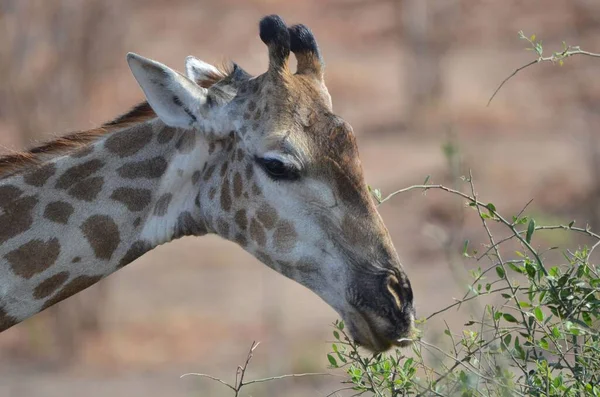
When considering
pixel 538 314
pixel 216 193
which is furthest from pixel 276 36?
pixel 538 314

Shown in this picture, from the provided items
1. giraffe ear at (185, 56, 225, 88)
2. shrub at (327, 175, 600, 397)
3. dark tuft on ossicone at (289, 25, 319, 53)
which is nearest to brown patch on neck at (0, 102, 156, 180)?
giraffe ear at (185, 56, 225, 88)

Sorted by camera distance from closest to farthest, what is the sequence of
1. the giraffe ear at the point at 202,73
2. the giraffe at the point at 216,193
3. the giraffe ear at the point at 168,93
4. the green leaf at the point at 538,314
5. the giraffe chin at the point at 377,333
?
the green leaf at the point at 538,314
the giraffe chin at the point at 377,333
the giraffe at the point at 216,193
the giraffe ear at the point at 168,93
the giraffe ear at the point at 202,73

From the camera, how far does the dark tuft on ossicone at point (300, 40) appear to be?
671 centimetres

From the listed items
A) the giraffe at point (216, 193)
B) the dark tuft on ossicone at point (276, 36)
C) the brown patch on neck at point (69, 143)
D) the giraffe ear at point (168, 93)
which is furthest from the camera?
the brown patch on neck at point (69, 143)

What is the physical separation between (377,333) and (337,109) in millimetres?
20184

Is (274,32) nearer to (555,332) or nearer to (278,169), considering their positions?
(278,169)

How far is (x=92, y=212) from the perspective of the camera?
6445 mm

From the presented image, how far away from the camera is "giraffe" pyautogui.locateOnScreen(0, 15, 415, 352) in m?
A: 6.07

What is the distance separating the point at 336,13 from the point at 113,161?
95.3 ft

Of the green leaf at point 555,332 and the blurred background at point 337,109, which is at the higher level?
the blurred background at point 337,109

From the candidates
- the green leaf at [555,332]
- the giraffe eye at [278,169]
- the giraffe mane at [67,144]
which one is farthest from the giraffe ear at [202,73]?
the green leaf at [555,332]

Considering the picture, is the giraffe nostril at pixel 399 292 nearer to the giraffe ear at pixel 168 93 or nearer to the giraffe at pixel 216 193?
the giraffe at pixel 216 193

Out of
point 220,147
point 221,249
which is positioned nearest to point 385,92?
point 221,249

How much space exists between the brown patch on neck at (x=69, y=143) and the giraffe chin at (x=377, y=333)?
5.43 feet
